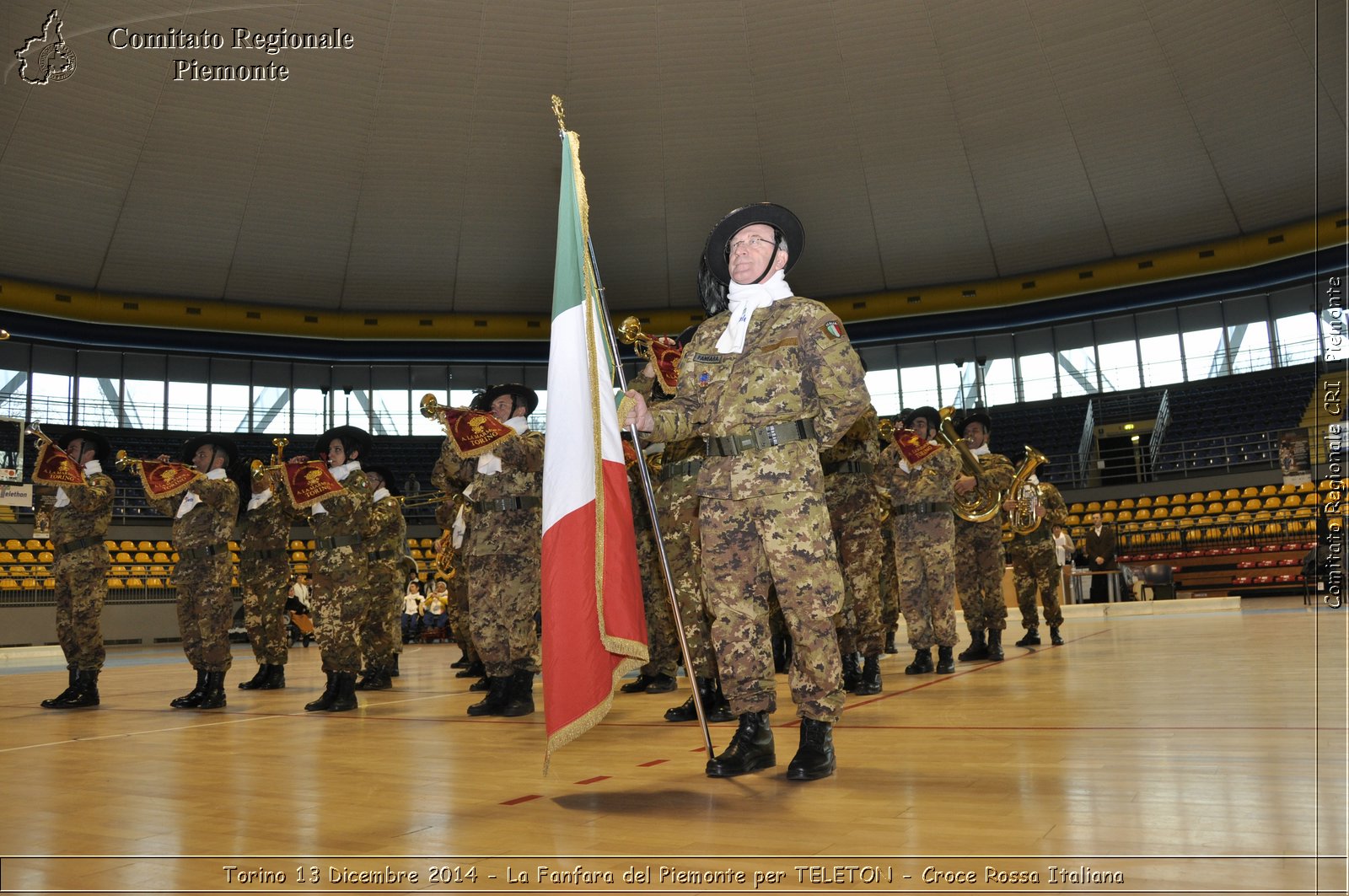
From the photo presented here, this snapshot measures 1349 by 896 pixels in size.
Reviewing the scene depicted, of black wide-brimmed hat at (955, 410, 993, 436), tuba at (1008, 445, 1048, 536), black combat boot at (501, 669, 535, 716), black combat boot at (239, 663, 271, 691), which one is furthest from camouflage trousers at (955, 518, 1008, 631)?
black combat boot at (239, 663, 271, 691)

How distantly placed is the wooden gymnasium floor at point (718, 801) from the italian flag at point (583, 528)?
31cm

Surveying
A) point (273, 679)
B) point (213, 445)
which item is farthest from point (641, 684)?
point (213, 445)

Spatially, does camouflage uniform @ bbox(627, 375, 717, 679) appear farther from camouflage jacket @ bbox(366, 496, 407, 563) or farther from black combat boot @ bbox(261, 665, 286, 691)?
black combat boot @ bbox(261, 665, 286, 691)

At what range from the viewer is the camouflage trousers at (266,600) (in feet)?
24.4

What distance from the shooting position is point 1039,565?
9.30 meters

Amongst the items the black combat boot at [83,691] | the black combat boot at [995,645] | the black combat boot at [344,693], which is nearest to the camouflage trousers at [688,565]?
the black combat boot at [344,693]

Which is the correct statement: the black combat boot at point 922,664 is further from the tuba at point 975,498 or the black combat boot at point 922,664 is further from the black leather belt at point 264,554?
the black leather belt at point 264,554

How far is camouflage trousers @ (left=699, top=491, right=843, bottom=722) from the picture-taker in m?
3.13

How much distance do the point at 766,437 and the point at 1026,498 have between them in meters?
6.51

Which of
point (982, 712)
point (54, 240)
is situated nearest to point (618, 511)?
point (982, 712)

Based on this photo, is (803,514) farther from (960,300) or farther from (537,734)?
(960,300)

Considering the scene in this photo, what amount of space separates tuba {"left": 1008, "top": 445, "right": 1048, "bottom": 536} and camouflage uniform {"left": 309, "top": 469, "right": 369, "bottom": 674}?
5251 millimetres

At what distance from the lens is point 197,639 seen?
6.28 meters

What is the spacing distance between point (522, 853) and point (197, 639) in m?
4.87
